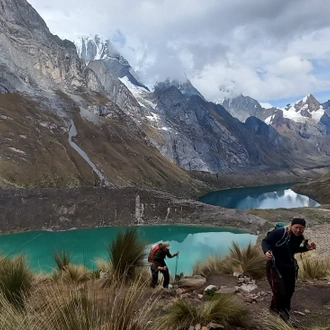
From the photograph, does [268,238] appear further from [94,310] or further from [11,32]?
[11,32]

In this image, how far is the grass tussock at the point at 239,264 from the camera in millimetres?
8445

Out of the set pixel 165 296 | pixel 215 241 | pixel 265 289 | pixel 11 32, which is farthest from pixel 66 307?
pixel 11 32

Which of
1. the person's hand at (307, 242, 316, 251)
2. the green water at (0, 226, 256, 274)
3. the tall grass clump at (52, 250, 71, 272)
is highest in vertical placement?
the person's hand at (307, 242, 316, 251)

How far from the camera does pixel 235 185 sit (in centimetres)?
13800

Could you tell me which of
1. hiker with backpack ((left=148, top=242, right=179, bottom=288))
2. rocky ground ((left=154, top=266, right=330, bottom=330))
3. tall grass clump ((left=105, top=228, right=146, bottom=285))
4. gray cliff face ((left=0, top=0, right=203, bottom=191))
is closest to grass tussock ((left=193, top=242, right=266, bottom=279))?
rocky ground ((left=154, top=266, right=330, bottom=330))

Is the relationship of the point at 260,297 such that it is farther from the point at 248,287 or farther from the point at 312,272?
the point at 312,272

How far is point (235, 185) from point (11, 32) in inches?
3660

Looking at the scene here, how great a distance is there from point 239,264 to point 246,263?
267 millimetres

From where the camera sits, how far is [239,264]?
8.93 meters

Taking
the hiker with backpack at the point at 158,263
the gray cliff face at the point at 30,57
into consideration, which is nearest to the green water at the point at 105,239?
the hiker with backpack at the point at 158,263

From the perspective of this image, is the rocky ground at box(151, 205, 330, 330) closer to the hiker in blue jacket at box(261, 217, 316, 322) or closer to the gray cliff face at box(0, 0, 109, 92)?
the hiker in blue jacket at box(261, 217, 316, 322)

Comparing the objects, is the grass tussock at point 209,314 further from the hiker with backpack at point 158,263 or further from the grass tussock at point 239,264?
Result: the grass tussock at point 239,264

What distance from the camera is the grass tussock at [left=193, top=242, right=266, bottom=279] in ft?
27.7

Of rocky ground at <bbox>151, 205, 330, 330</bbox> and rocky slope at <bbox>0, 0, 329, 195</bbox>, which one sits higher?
rocky slope at <bbox>0, 0, 329, 195</bbox>
